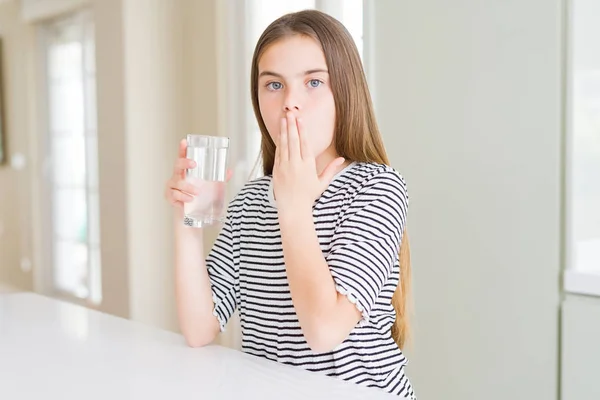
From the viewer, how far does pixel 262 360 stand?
929mm

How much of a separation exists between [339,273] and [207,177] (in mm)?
239

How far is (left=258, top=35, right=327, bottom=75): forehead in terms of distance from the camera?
3.34ft

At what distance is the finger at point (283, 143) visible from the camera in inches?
36.9

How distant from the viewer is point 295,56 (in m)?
1.03
